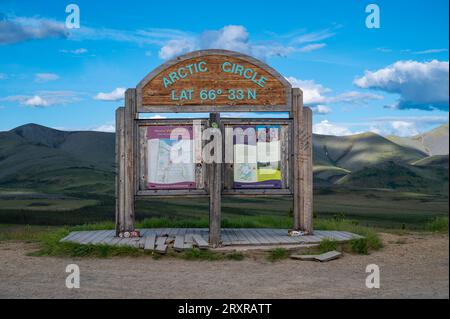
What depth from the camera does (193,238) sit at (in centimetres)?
1295

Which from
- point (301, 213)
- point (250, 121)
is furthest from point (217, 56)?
point (301, 213)

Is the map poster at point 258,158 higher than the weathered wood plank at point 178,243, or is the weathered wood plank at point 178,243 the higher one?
the map poster at point 258,158

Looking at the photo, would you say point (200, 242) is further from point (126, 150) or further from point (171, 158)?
point (126, 150)

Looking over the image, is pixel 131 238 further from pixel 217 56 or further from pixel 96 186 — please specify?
pixel 96 186

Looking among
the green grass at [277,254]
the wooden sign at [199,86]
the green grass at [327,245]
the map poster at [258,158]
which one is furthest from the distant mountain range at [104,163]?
the green grass at [277,254]

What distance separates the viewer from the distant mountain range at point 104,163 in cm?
6225

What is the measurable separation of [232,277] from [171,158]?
414 cm

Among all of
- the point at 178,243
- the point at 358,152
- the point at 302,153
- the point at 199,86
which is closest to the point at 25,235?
the point at 178,243

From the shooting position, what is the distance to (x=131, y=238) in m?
13.0

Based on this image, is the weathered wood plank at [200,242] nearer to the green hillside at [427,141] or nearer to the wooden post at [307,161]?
the wooden post at [307,161]

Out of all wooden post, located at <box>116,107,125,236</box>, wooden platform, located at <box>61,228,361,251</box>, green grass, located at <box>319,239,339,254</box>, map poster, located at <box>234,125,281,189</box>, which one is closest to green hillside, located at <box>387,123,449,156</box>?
wooden platform, located at <box>61,228,361,251</box>

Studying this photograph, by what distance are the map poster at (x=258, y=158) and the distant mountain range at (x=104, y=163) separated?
23426 millimetres

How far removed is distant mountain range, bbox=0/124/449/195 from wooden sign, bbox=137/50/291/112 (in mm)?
24078
